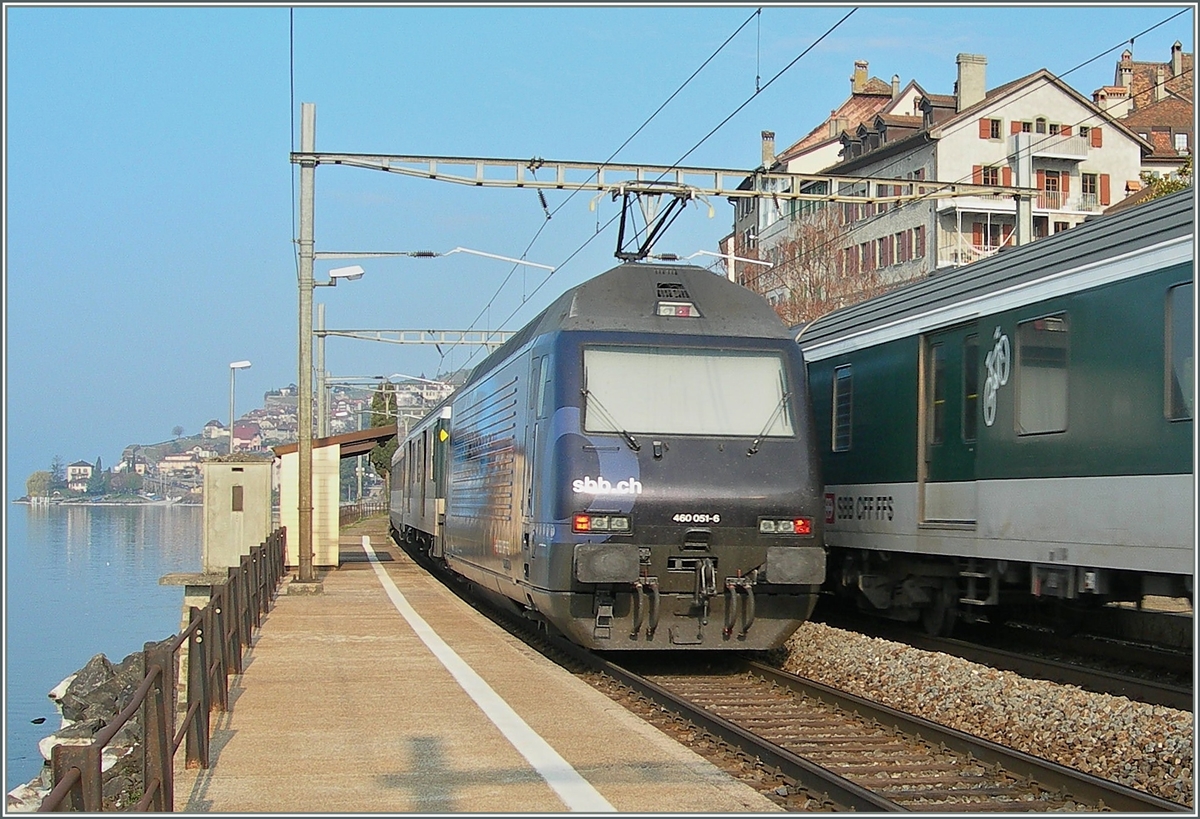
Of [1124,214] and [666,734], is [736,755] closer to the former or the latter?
[666,734]

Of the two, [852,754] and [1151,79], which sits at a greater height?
[1151,79]

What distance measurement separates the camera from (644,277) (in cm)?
1280

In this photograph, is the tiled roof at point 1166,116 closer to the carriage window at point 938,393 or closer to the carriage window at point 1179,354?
the carriage window at point 938,393

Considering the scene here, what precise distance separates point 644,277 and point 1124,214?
14.1 ft

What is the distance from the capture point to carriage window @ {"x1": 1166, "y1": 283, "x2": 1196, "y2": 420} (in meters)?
9.41

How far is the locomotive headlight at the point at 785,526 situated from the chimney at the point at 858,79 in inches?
2741

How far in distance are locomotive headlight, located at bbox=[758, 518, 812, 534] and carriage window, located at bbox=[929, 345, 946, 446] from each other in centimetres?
212

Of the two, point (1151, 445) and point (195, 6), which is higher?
point (195, 6)

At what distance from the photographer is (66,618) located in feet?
109

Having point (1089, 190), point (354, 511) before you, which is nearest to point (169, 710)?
point (1089, 190)

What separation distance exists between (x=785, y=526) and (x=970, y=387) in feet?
7.74

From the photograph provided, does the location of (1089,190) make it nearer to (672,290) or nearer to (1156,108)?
(1156,108)

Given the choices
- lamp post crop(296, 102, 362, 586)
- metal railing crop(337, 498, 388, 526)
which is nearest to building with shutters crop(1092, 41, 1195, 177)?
metal railing crop(337, 498, 388, 526)

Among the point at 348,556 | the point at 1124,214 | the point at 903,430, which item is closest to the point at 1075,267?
the point at 1124,214
